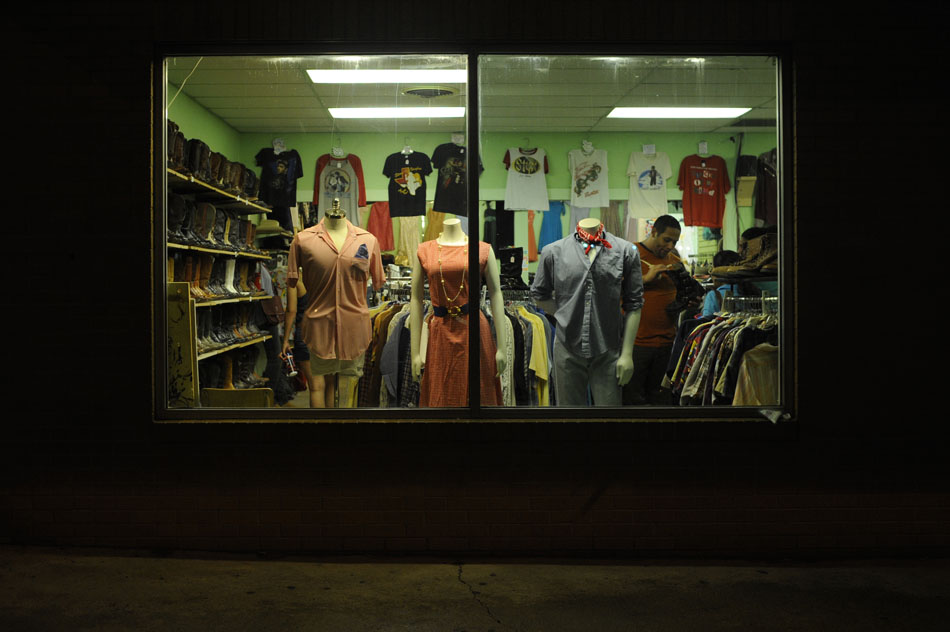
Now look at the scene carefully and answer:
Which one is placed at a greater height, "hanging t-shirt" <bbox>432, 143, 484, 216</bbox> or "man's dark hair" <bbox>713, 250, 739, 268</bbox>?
"hanging t-shirt" <bbox>432, 143, 484, 216</bbox>

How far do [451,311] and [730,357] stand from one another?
1.74 m

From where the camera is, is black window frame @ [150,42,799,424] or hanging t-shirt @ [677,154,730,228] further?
hanging t-shirt @ [677,154,730,228]

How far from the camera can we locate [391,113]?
489cm

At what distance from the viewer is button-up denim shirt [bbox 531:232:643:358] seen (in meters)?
4.89

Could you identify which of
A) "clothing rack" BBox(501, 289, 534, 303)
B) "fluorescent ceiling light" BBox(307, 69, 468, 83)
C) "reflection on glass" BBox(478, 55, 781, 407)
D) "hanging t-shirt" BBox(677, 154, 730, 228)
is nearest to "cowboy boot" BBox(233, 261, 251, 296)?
"fluorescent ceiling light" BBox(307, 69, 468, 83)

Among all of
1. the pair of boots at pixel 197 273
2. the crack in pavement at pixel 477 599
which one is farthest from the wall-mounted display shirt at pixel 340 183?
the crack in pavement at pixel 477 599

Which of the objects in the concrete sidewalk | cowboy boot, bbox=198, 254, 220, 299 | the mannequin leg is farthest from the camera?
cowboy boot, bbox=198, 254, 220, 299

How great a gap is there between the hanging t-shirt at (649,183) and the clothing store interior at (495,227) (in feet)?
0.04

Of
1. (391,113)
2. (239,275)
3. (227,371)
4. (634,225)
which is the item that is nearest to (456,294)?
(391,113)

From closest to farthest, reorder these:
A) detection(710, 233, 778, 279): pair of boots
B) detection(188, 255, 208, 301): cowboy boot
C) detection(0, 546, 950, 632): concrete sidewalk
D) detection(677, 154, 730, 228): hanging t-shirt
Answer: detection(0, 546, 950, 632): concrete sidewalk → detection(710, 233, 778, 279): pair of boots → detection(677, 154, 730, 228): hanging t-shirt → detection(188, 255, 208, 301): cowboy boot

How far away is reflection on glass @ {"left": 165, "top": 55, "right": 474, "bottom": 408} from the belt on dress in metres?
0.02

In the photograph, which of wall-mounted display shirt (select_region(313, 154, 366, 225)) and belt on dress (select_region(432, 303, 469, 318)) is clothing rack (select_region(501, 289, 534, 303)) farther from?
wall-mounted display shirt (select_region(313, 154, 366, 225))

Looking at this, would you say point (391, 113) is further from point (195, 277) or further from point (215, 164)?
point (195, 277)

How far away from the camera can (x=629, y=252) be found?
5004 millimetres
